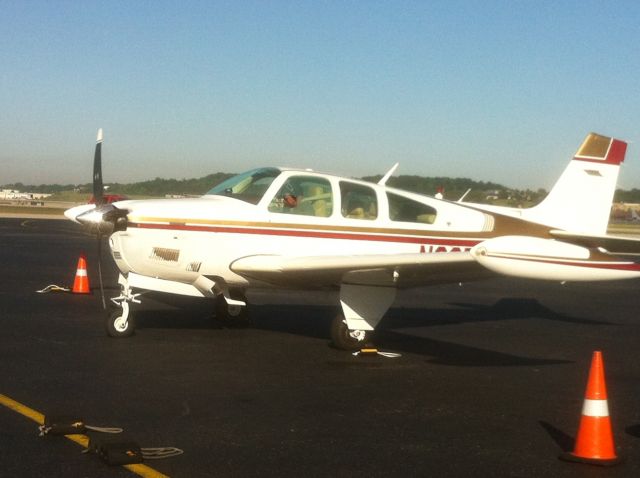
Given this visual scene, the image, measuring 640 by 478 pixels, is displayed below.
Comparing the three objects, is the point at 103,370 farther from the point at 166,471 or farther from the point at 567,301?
the point at 567,301

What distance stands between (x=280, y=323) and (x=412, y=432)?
637 centimetres

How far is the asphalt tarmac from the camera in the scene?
19.4 feet

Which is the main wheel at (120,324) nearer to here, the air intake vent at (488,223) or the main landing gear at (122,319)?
the main landing gear at (122,319)

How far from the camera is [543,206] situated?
42.3ft

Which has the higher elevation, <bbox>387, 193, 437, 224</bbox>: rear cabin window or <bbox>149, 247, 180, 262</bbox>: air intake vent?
<bbox>387, 193, 437, 224</bbox>: rear cabin window

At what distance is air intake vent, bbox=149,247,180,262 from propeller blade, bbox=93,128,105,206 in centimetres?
110

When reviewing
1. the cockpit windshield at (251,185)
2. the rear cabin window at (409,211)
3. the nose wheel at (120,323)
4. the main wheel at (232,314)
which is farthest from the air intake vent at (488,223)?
the nose wheel at (120,323)

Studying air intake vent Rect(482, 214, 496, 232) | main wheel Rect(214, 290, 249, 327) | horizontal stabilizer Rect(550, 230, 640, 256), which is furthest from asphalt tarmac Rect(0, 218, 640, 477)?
air intake vent Rect(482, 214, 496, 232)

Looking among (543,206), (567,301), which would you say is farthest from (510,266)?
(567,301)

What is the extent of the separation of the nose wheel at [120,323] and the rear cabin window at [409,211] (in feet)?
11.4

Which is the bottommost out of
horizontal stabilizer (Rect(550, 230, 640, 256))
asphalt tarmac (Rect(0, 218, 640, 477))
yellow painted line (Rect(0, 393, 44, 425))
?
asphalt tarmac (Rect(0, 218, 640, 477))

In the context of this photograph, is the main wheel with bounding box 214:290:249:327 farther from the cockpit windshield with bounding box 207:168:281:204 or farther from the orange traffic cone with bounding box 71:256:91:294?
the orange traffic cone with bounding box 71:256:91:294

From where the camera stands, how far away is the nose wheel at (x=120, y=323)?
1081 cm

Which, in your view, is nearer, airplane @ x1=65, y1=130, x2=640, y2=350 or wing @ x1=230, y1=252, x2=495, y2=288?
wing @ x1=230, y1=252, x2=495, y2=288
